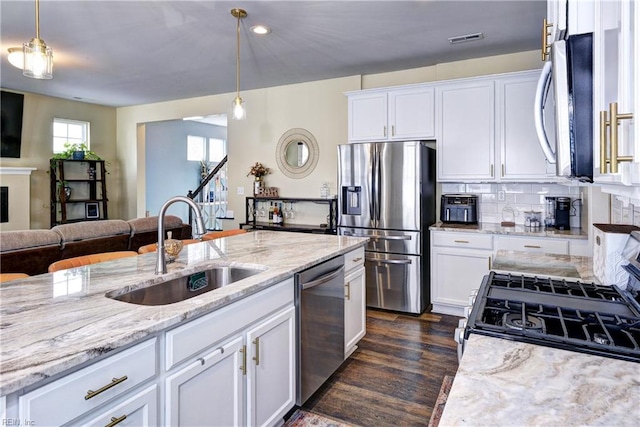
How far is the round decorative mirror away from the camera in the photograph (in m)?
5.28

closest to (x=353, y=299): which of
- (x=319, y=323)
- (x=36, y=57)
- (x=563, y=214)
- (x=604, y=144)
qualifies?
(x=319, y=323)

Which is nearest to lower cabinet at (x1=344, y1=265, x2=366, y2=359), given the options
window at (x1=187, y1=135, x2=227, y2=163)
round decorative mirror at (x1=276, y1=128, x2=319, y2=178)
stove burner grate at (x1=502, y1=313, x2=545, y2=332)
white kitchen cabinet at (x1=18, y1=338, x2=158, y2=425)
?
stove burner grate at (x1=502, y1=313, x2=545, y2=332)

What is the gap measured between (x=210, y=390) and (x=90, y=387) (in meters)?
0.52

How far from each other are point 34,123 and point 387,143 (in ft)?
19.0

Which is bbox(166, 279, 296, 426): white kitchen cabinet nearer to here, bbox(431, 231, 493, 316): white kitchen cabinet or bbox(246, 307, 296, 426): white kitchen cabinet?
bbox(246, 307, 296, 426): white kitchen cabinet

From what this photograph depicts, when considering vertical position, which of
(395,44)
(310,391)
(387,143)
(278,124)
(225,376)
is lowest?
(310,391)

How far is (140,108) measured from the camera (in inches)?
274

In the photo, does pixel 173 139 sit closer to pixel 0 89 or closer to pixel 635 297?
pixel 0 89

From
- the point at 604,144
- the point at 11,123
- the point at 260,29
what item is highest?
the point at 260,29

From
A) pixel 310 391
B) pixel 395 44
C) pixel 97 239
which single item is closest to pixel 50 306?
pixel 310 391

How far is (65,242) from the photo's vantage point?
9.99ft

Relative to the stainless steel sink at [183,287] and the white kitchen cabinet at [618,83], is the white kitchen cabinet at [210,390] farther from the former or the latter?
the white kitchen cabinet at [618,83]

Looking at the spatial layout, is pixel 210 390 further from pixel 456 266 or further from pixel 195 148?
pixel 195 148

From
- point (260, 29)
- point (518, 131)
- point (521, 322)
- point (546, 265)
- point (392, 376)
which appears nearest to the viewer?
point (521, 322)
